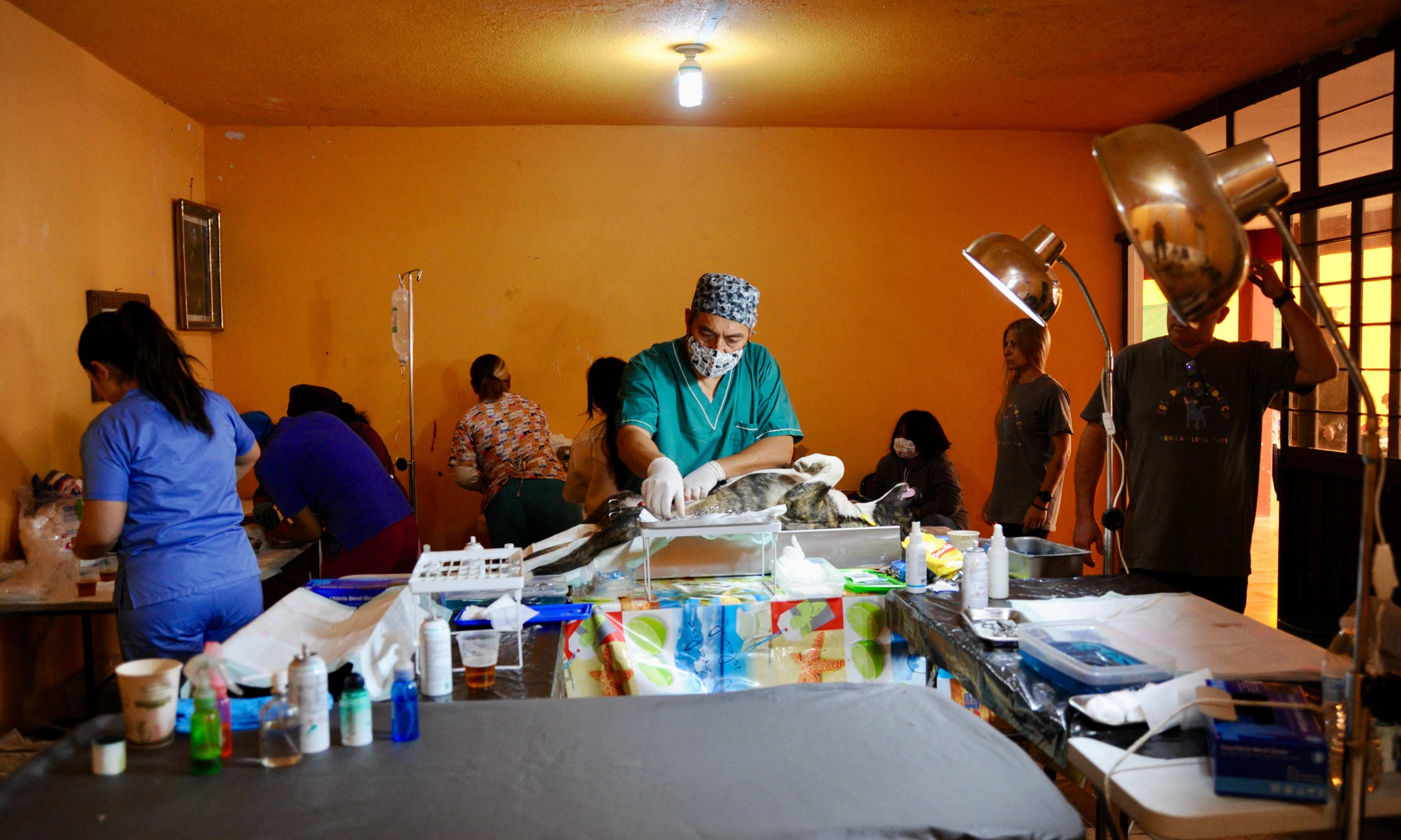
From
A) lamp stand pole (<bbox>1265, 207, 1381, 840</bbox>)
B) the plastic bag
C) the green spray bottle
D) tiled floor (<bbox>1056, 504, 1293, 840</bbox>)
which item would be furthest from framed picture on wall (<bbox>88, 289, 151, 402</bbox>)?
lamp stand pole (<bbox>1265, 207, 1381, 840</bbox>)

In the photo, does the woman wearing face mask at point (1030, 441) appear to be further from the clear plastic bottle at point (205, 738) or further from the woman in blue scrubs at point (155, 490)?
the clear plastic bottle at point (205, 738)

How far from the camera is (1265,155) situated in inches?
49.6

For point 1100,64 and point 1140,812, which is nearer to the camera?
point 1140,812

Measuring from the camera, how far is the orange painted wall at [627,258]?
4953 millimetres

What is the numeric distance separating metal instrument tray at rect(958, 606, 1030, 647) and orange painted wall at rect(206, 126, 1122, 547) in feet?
10.4

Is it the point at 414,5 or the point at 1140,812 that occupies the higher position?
the point at 414,5

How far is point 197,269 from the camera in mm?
4688

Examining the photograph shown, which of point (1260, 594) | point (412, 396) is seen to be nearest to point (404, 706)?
point (412, 396)

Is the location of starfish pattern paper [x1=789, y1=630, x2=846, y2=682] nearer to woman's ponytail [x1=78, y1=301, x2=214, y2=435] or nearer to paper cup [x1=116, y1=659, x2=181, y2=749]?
paper cup [x1=116, y1=659, x2=181, y2=749]

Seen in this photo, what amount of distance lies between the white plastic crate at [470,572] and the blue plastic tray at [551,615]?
3.8 inches

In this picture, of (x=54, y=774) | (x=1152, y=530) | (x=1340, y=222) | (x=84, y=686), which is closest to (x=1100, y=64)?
(x=1340, y=222)

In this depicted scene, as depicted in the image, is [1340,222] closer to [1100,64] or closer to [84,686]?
[1100,64]

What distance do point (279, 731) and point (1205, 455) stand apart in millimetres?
2489

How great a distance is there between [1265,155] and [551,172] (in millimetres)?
4194
